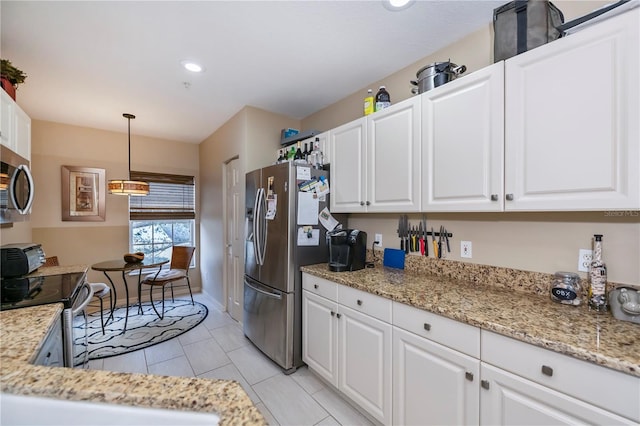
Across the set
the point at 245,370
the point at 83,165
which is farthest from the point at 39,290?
the point at 83,165

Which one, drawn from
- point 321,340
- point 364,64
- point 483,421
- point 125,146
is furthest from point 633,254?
point 125,146

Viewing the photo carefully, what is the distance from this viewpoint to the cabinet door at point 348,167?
221 centimetres

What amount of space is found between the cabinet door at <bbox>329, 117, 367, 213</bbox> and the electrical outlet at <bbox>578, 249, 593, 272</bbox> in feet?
4.28

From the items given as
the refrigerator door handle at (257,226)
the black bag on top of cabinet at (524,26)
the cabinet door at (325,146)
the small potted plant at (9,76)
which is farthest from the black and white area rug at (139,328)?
the black bag on top of cabinet at (524,26)

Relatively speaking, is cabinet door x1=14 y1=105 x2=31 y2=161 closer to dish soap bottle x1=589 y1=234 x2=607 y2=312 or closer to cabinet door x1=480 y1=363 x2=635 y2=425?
cabinet door x1=480 y1=363 x2=635 y2=425

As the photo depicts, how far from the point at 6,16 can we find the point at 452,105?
281 centimetres

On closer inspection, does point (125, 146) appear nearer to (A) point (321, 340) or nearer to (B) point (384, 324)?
(A) point (321, 340)

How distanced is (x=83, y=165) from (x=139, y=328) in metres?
2.42

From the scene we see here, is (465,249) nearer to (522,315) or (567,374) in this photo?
(522,315)

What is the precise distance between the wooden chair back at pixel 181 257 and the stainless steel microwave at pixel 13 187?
1.95 metres

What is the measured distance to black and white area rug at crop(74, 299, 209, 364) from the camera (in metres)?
2.76

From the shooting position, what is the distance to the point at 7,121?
1902mm

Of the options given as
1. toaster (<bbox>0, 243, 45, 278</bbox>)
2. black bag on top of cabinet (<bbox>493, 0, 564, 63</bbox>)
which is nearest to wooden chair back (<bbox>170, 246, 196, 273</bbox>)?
toaster (<bbox>0, 243, 45, 278</bbox>)

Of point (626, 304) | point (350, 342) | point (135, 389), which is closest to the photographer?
point (135, 389)
